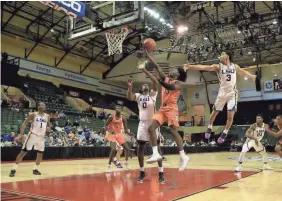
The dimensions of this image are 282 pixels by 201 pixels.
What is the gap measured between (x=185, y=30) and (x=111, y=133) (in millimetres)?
11950

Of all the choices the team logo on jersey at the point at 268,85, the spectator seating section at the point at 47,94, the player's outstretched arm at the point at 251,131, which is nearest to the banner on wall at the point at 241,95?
the team logo on jersey at the point at 268,85

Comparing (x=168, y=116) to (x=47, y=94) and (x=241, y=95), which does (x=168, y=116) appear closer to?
(x=47, y=94)

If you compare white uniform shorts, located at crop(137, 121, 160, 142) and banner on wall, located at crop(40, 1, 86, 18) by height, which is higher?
banner on wall, located at crop(40, 1, 86, 18)

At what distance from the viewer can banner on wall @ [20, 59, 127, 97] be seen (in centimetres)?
2338

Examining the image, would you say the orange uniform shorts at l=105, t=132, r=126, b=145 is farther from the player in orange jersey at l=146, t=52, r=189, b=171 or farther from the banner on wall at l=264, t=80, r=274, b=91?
the banner on wall at l=264, t=80, r=274, b=91

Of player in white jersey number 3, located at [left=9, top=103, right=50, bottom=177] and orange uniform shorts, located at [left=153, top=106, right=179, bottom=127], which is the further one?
player in white jersey number 3, located at [left=9, top=103, right=50, bottom=177]

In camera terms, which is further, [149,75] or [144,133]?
[144,133]

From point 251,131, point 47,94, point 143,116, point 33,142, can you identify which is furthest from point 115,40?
point 47,94

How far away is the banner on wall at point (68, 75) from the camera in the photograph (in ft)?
76.7

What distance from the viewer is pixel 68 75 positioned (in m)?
26.6

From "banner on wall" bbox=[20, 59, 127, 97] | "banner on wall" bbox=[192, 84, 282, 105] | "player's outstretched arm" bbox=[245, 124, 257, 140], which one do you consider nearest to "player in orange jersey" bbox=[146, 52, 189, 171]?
"player's outstretched arm" bbox=[245, 124, 257, 140]

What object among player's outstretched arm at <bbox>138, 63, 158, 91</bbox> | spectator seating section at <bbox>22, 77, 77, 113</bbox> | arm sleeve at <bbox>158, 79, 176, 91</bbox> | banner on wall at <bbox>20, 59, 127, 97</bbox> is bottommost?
arm sleeve at <bbox>158, 79, 176, 91</bbox>

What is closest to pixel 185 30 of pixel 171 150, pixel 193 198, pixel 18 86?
pixel 171 150

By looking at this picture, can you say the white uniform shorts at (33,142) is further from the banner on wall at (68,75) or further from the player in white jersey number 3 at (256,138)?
the banner on wall at (68,75)
